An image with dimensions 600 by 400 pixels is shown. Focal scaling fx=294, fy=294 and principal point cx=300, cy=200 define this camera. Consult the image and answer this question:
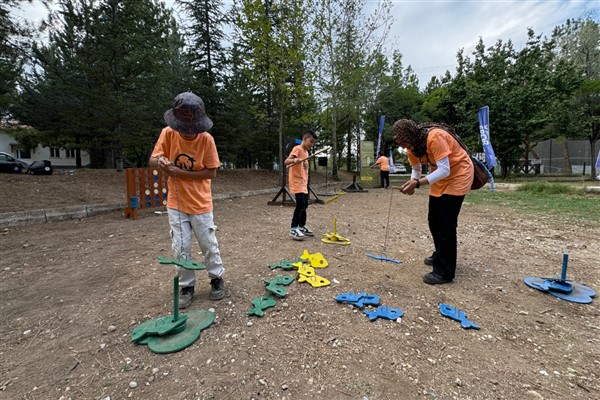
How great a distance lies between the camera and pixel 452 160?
3.22 m

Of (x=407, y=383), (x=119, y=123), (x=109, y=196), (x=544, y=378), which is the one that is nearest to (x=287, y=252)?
(x=407, y=383)

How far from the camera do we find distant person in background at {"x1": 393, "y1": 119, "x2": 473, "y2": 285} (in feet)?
10.2

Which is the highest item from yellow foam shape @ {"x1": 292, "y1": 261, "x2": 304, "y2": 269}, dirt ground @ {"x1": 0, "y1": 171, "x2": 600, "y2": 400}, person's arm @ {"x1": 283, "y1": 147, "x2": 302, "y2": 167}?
person's arm @ {"x1": 283, "y1": 147, "x2": 302, "y2": 167}

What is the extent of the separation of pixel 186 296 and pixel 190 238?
550 mm

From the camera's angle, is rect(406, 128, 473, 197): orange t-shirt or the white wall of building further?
the white wall of building

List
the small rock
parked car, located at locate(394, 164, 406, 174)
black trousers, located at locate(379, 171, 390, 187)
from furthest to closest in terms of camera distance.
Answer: parked car, located at locate(394, 164, 406, 174) < black trousers, located at locate(379, 171, 390, 187) < the small rock

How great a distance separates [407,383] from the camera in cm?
186

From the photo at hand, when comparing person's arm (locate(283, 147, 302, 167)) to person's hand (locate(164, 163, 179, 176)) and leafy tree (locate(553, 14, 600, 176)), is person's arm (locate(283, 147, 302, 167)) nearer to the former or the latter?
person's hand (locate(164, 163, 179, 176))

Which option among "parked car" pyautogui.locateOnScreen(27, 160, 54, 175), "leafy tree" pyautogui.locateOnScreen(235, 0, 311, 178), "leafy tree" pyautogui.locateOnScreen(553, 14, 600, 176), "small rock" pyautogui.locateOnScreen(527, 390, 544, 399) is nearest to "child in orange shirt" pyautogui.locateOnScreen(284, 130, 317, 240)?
"small rock" pyautogui.locateOnScreen(527, 390, 544, 399)

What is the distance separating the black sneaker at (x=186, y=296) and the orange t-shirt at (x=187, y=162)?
0.77 metres

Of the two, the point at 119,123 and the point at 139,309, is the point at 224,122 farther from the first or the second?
the point at 139,309

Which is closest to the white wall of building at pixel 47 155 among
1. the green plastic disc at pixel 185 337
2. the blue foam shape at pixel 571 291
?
the green plastic disc at pixel 185 337

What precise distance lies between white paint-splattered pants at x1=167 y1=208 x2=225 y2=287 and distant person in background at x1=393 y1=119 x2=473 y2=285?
2.11m

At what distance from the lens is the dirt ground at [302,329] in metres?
1.85
